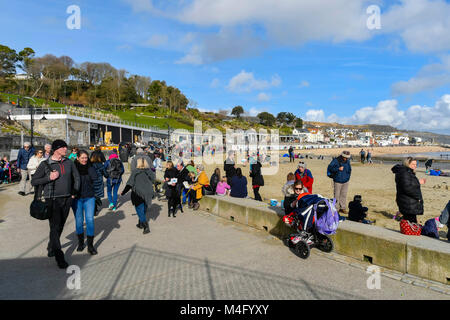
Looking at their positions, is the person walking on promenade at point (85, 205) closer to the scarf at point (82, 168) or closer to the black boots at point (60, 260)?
the scarf at point (82, 168)

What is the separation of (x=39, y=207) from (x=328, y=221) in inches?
180

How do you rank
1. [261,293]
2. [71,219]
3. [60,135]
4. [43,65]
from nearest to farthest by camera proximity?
[261,293] → [71,219] → [60,135] → [43,65]

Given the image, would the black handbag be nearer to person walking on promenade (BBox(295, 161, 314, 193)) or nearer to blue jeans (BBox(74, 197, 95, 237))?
blue jeans (BBox(74, 197, 95, 237))

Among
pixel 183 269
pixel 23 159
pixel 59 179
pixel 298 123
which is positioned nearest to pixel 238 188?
pixel 183 269

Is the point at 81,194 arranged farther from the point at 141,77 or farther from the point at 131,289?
the point at 141,77

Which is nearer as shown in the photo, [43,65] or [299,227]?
[299,227]

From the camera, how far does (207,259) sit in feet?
16.1

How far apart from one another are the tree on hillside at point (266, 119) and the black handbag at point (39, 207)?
15242cm

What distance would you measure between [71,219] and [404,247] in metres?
7.47

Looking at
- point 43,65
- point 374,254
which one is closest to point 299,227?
point 374,254

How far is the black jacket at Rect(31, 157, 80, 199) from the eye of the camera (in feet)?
14.7

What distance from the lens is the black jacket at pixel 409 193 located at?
5.38 m

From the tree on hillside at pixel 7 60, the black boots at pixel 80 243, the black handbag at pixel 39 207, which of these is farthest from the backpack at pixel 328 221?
the tree on hillside at pixel 7 60
